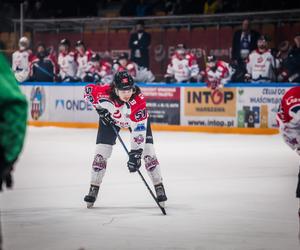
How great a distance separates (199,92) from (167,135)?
4.86ft

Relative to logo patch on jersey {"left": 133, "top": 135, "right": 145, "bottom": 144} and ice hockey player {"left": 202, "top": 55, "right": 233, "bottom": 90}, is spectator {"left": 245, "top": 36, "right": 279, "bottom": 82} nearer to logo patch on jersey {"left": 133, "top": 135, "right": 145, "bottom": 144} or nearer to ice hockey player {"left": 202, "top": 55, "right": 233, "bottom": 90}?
ice hockey player {"left": 202, "top": 55, "right": 233, "bottom": 90}

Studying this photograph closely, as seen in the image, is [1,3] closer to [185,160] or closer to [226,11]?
[226,11]

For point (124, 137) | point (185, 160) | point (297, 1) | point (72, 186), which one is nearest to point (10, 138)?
point (72, 186)

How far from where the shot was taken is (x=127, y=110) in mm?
7621

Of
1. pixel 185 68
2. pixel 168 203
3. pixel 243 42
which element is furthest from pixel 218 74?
pixel 168 203

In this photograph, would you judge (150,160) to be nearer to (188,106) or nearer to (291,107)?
(291,107)

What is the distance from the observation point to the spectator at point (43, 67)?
65.8ft

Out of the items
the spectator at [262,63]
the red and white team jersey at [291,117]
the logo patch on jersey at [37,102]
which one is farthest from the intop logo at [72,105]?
the red and white team jersey at [291,117]

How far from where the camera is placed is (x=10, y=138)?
9.35 feet

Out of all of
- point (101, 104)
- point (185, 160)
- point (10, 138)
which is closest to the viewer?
point (10, 138)

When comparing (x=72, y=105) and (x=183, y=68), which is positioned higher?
(x=183, y=68)

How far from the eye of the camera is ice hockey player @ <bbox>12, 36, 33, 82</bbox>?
65.2ft

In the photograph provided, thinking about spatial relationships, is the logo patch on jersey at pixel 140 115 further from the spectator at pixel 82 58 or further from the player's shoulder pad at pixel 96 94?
the spectator at pixel 82 58

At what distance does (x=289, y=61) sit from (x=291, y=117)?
11512mm
